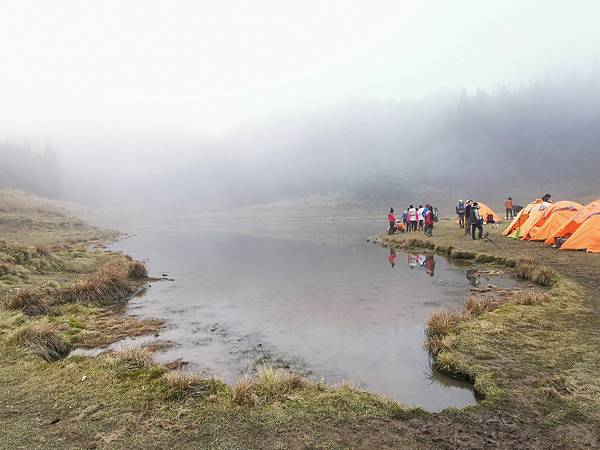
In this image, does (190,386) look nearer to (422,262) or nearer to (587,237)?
(422,262)

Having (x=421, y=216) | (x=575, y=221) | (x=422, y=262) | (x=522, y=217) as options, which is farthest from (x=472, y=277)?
(x=421, y=216)

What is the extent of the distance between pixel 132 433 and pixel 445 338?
8.41 meters

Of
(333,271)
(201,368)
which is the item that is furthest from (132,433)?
(333,271)

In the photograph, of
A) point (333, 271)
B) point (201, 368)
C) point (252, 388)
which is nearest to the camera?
point (252, 388)

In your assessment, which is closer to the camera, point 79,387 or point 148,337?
point 79,387

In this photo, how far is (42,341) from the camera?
12.1 m

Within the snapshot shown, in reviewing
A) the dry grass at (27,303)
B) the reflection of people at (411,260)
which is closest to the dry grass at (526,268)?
the reflection of people at (411,260)

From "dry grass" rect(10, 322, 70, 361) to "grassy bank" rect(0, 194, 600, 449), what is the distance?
0.04m

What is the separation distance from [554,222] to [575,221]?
2524mm

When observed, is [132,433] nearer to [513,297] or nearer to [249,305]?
[249,305]

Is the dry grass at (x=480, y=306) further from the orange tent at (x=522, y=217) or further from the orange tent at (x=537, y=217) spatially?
the orange tent at (x=522, y=217)

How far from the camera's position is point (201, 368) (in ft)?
37.5

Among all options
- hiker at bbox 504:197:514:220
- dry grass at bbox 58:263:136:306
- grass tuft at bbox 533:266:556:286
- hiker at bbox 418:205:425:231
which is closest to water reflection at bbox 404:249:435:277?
grass tuft at bbox 533:266:556:286

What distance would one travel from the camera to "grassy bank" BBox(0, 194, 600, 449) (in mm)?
6902
